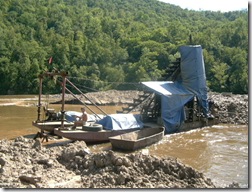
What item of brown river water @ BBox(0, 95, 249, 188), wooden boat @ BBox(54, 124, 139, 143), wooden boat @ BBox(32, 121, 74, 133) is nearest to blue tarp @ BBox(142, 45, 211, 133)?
brown river water @ BBox(0, 95, 249, 188)

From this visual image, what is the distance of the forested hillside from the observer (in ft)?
179

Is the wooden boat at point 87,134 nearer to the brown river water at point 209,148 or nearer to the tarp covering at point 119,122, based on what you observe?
the brown river water at point 209,148

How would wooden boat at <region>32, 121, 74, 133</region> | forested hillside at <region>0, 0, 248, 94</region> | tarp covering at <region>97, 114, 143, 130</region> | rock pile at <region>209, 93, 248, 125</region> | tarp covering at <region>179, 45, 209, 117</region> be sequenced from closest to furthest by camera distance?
wooden boat at <region>32, 121, 74, 133</region>
tarp covering at <region>97, 114, 143, 130</region>
tarp covering at <region>179, 45, 209, 117</region>
rock pile at <region>209, 93, 248, 125</region>
forested hillside at <region>0, 0, 248, 94</region>

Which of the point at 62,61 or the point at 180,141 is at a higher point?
the point at 62,61

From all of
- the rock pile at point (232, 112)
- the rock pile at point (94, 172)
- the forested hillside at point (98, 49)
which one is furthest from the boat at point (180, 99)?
the forested hillside at point (98, 49)

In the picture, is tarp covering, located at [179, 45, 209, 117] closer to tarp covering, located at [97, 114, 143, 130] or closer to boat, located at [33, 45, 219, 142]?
boat, located at [33, 45, 219, 142]

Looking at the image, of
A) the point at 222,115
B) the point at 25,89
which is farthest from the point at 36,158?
the point at 25,89

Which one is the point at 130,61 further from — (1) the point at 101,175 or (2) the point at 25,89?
(1) the point at 101,175

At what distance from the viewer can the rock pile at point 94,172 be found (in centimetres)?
952

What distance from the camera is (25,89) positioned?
57281mm

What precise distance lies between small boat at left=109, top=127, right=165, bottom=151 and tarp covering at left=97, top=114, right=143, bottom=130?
90cm

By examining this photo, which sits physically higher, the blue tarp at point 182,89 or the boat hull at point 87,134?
the blue tarp at point 182,89

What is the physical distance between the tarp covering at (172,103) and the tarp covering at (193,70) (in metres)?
0.71

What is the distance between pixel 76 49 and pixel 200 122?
48907 millimetres
